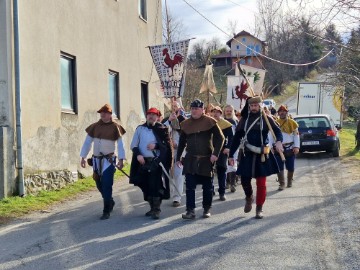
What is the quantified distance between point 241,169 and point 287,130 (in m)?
3.76

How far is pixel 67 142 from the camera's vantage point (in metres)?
12.1

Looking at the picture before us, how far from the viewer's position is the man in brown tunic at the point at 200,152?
776 cm

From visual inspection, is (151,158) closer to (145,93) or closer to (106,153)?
(106,153)

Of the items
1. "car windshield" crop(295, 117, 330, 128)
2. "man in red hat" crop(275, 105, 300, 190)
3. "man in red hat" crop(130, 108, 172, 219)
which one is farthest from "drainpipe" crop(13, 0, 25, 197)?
"car windshield" crop(295, 117, 330, 128)

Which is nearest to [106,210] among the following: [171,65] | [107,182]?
[107,182]

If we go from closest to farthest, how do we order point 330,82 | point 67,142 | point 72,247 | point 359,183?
1. point 72,247
2. point 359,183
3. point 67,142
4. point 330,82

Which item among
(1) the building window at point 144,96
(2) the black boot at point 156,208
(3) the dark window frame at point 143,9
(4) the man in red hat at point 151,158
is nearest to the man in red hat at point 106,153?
(4) the man in red hat at point 151,158

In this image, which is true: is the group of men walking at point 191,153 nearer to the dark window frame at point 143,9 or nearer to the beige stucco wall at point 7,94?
the beige stucco wall at point 7,94

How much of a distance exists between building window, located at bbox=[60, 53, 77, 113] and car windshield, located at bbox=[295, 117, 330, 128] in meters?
8.71

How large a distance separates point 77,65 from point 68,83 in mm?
565

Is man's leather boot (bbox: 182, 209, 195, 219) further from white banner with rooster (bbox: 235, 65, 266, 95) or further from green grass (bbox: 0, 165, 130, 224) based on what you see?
white banner with rooster (bbox: 235, 65, 266, 95)

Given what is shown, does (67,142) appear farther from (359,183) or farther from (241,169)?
(359,183)

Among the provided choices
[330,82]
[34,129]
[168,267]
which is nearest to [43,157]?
[34,129]

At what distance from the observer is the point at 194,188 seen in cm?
784
